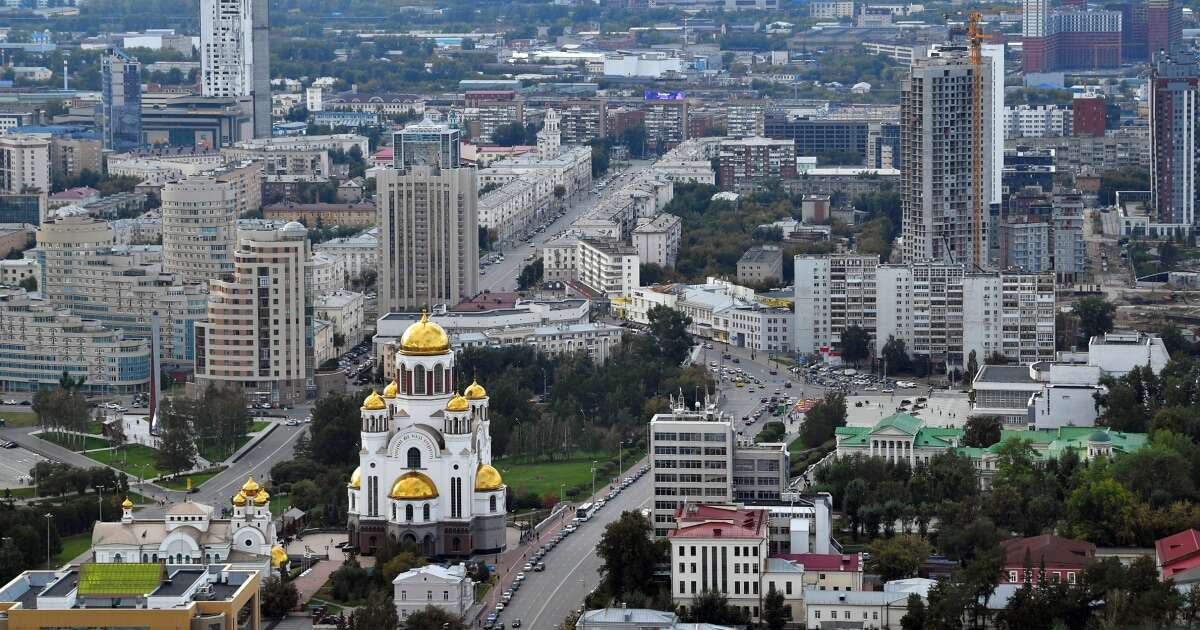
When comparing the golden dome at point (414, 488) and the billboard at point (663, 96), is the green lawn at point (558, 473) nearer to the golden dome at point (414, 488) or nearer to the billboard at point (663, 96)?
the golden dome at point (414, 488)

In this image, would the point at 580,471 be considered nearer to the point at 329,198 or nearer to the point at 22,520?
the point at 22,520

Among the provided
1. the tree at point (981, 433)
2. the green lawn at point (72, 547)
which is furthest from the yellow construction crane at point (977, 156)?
the green lawn at point (72, 547)

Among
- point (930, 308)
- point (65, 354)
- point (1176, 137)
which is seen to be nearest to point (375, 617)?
point (65, 354)

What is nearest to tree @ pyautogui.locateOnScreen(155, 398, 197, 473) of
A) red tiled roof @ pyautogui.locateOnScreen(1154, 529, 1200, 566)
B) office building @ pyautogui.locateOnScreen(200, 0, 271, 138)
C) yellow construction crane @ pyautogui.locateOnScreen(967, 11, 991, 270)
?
red tiled roof @ pyautogui.locateOnScreen(1154, 529, 1200, 566)

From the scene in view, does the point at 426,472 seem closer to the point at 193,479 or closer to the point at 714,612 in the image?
the point at 714,612

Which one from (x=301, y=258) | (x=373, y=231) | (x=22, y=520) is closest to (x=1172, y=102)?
(x=373, y=231)

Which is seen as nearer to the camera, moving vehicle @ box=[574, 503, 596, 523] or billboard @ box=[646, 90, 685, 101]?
moving vehicle @ box=[574, 503, 596, 523]

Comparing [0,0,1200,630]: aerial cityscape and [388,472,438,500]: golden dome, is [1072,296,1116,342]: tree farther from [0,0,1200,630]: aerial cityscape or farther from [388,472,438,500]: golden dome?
[388,472,438,500]: golden dome
